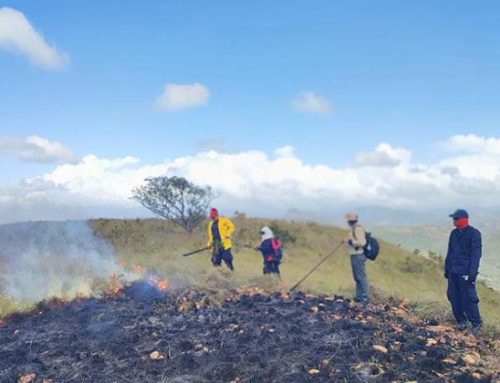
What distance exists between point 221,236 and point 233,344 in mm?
6511

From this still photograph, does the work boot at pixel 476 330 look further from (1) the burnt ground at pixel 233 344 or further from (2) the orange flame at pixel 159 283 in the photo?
(2) the orange flame at pixel 159 283

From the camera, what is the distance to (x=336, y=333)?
7789 millimetres

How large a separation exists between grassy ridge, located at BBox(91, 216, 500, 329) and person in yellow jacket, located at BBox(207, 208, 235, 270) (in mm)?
1427

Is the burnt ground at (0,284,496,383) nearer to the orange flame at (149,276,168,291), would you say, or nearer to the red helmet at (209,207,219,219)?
the orange flame at (149,276,168,291)

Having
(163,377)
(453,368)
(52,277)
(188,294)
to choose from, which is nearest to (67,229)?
(52,277)

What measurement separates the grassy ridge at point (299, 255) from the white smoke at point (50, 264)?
6.67 feet

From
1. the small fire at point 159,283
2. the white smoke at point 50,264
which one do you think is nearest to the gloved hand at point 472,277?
the small fire at point 159,283

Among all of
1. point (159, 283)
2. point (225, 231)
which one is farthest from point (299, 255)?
point (159, 283)

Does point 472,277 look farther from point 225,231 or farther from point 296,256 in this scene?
point 296,256

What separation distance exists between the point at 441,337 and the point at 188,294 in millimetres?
5388

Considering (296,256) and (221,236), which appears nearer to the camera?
(221,236)

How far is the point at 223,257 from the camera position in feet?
47.0

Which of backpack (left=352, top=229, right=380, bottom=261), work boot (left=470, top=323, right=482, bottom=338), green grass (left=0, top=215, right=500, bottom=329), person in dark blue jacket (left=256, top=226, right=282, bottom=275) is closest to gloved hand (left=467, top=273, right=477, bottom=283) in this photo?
work boot (left=470, top=323, right=482, bottom=338)

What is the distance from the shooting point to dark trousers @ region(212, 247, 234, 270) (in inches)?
556
